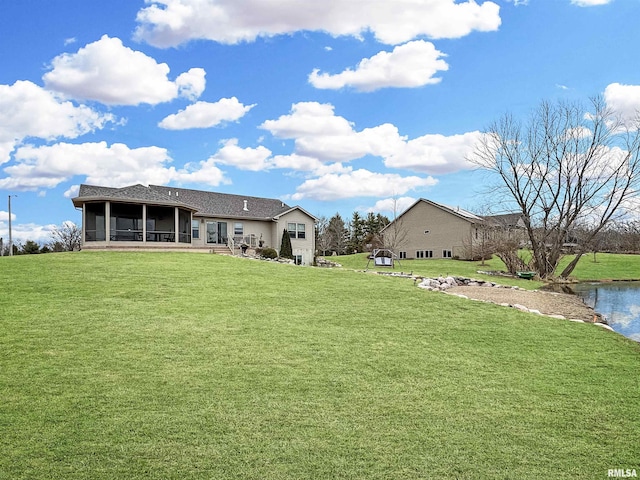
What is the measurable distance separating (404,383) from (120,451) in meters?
3.18

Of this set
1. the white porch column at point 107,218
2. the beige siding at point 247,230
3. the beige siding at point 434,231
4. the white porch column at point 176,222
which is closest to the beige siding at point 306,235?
the beige siding at point 247,230

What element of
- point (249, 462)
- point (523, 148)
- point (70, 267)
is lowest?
point (249, 462)

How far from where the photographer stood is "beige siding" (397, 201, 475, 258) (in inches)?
1624

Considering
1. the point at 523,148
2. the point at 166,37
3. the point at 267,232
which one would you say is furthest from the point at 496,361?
the point at 267,232

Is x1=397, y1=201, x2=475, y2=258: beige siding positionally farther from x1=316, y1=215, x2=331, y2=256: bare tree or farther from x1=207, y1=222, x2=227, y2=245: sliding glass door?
x1=207, y1=222, x2=227, y2=245: sliding glass door

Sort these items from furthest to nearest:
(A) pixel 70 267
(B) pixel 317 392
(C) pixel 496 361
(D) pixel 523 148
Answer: (D) pixel 523 148
(A) pixel 70 267
(C) pixel 496 361
(B) pixel 317 392

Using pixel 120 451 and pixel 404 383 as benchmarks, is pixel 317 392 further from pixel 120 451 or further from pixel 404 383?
pixel 120 451

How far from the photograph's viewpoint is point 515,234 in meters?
31.1

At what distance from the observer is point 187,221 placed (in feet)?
87.8

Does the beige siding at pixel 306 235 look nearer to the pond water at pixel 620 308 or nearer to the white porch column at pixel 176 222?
the white porch column at pixel 176 222
